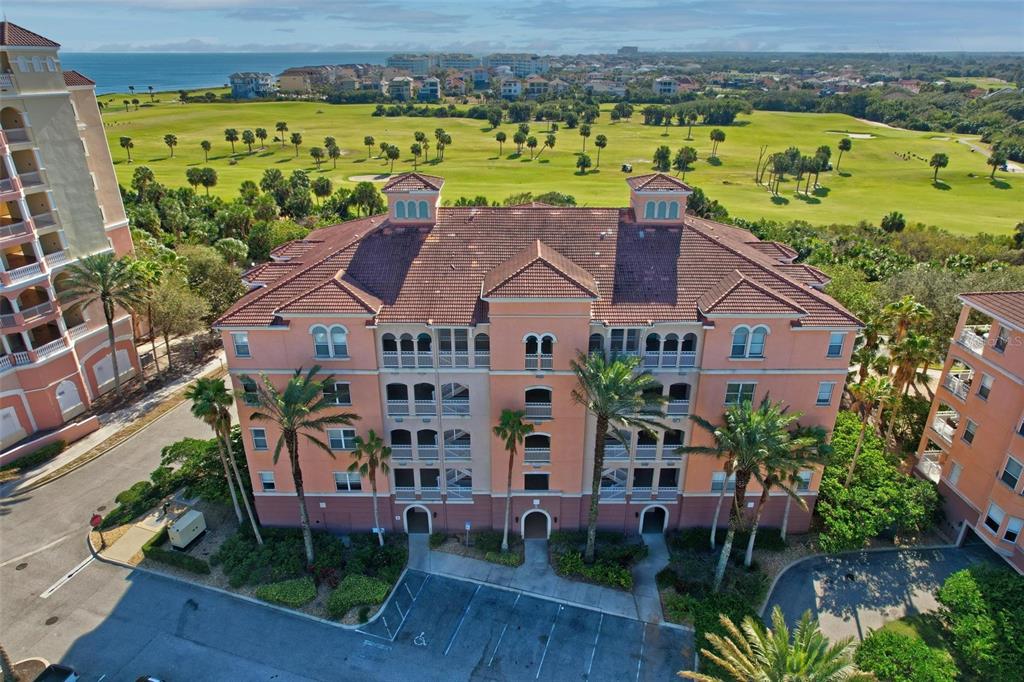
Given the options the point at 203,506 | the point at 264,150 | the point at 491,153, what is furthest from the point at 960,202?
the point at 264,150

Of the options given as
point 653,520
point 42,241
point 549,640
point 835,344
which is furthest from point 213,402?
point 835,344

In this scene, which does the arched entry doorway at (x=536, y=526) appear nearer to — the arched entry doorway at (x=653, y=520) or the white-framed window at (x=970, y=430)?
the arched entry doorway at (x=653, y=520)

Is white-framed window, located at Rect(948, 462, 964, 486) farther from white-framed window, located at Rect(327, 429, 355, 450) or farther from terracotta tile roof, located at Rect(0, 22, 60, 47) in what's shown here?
terracotta tile roof, located at Rect(0, 22, 60, 47)

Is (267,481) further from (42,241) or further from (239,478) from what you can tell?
(42,241)

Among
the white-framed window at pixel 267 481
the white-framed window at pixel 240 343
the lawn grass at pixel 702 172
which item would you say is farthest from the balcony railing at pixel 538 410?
the lawn grass at pixel 702 172

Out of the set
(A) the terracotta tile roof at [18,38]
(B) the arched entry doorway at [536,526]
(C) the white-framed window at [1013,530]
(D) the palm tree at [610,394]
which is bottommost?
(B) the arched entry doorway at [536,526]
